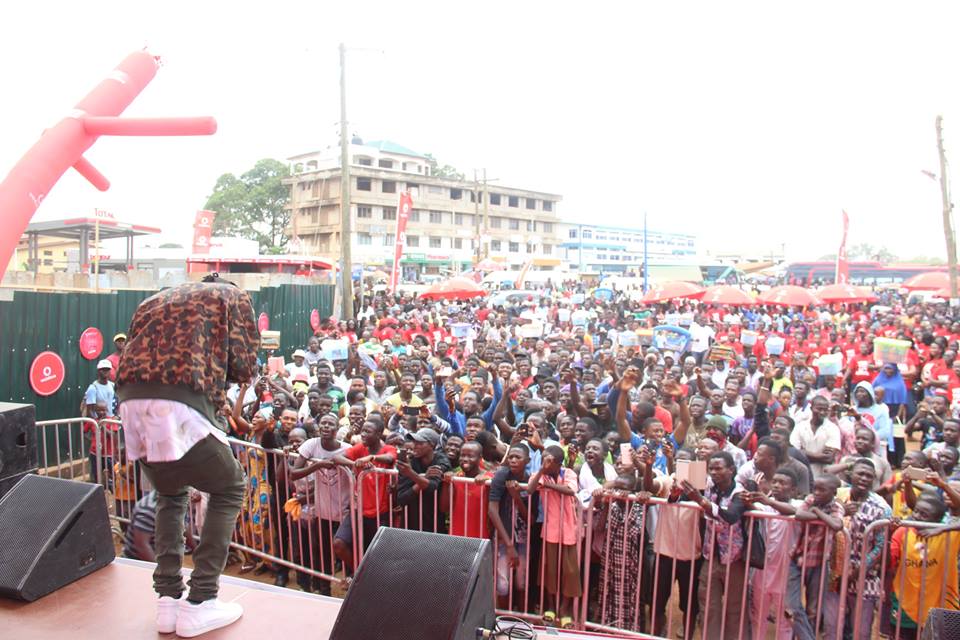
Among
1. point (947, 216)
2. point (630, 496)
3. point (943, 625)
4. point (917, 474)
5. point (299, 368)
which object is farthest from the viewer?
point (947, 216)

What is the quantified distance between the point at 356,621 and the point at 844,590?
2896mm

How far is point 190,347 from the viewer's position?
2604 millimetres

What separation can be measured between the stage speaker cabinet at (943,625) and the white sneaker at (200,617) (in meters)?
2.63

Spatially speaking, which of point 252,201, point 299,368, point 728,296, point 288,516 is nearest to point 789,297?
point 728,296

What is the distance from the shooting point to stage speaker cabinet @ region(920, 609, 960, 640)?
2338 millimetres

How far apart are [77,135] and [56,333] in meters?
4.80

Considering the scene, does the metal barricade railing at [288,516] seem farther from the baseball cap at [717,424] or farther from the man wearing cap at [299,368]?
the man wearing cap at [299,368]

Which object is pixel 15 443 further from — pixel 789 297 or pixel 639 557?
pixel 789 297

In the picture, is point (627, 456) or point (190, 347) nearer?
point (190, 347)

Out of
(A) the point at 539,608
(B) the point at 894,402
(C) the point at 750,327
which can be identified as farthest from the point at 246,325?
(C) the point at 750,327

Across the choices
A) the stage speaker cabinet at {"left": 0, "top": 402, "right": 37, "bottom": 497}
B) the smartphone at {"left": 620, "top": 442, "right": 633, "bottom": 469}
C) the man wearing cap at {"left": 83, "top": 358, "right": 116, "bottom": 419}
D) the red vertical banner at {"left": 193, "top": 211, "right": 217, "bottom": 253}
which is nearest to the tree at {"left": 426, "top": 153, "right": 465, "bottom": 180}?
the red vertical banner at {"left": 193, "top": 211, "right": 217, "bottom": 253}

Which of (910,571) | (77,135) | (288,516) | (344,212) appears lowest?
(288,516)

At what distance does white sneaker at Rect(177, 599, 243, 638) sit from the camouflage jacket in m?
0.76

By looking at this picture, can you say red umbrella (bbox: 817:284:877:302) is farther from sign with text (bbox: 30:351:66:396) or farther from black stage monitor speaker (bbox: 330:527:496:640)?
black stage monitor speaker (bbox: 330:527:496:640)
